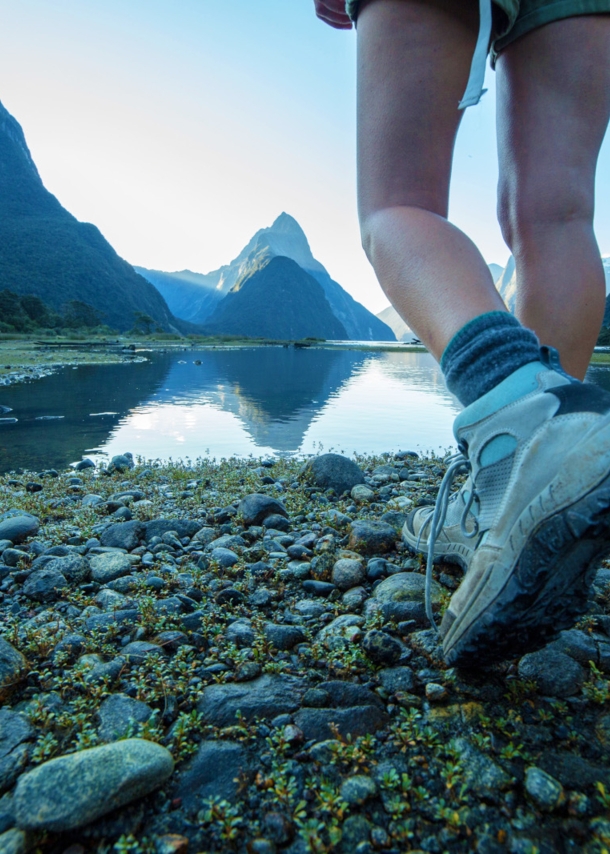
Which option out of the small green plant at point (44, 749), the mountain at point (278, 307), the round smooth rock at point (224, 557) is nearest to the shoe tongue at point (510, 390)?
the small green plant at point (44, 749)

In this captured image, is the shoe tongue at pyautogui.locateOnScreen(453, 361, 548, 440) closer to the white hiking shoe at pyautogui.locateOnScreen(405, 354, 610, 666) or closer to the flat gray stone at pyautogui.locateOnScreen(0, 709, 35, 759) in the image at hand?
the white hiking shoe at pyautogui.locateOnScreen(405, 354, 610, 666)

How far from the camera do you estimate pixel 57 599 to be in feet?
6.02

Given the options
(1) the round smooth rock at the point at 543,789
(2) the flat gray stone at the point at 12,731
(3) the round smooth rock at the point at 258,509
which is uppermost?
(1) the round smooth rock at the point at 543,789

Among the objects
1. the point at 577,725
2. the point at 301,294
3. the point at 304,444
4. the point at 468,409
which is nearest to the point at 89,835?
the point at 577,725

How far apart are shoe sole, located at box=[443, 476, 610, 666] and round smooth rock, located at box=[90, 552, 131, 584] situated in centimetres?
148

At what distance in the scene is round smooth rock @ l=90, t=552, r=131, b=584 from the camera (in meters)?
2.01

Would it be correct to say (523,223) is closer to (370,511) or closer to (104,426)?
(370,511)

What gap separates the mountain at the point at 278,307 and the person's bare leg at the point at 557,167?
5814 inches

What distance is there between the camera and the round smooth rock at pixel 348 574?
1887mm

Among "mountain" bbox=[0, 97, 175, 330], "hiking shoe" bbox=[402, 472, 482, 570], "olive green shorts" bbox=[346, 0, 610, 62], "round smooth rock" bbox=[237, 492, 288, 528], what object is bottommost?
"round smooth rock" bbox=[237, 492, 288, 528]

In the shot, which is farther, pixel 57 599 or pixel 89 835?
pixel 57 599

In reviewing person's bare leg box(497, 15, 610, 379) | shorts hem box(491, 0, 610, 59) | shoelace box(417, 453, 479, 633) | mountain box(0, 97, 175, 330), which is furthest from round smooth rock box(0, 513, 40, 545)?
mountain box(0, 97, 175, 330)

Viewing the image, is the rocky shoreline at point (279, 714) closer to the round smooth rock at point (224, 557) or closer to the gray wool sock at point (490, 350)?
the round smooth rock at point (224, 557)

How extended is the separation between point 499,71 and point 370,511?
→ 2.16m
